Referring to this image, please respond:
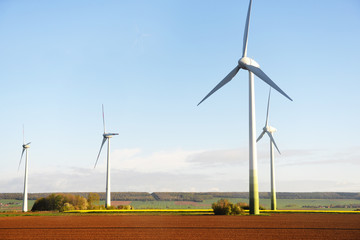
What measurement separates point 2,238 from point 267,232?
2006cm

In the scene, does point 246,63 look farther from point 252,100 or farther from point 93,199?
point 93,199

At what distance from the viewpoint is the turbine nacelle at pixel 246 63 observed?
63.5 meters

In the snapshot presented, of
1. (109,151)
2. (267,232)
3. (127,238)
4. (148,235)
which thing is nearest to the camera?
(127,238)

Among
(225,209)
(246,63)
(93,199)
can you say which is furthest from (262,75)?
(93,199)

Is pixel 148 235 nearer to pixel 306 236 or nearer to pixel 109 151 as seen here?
pixel 306 236

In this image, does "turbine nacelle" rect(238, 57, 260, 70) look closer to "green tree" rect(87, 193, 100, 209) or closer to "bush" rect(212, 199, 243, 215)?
"bush" rect(212, 199, 243, 215)

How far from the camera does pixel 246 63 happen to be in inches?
2498

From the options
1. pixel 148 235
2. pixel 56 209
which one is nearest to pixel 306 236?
pixel 148 235

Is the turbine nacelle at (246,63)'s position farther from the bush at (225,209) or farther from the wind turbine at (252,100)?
the bush at (225,209)

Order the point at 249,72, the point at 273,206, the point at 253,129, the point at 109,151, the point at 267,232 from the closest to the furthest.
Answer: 1. the point at 267,232
2. the point at 253,129
3. the point at 249,72
4. the point at 273,206
5. the point at 109,151

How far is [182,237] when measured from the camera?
102 ft

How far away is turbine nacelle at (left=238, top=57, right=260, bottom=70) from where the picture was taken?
2499 inches

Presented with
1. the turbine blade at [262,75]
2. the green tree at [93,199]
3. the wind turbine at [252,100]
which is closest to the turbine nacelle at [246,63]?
the wind turbine at [252,100]

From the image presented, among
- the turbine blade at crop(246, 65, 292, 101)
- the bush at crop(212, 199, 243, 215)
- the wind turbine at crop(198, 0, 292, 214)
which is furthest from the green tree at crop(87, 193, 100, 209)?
the turbine blade at crop(246, 65, 292, 101)
